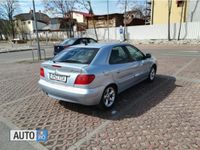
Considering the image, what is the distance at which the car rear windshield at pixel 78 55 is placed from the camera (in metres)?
4.30

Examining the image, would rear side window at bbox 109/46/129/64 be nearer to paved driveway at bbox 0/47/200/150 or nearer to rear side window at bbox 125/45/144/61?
rear side window at bbox 125/45/144/61

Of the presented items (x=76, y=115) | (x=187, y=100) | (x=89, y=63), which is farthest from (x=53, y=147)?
(x=187, y=100)

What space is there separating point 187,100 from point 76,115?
111 inches

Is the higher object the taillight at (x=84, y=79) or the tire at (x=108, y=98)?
the taillight at (x=84, y=79)

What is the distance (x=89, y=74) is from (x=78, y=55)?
851mm

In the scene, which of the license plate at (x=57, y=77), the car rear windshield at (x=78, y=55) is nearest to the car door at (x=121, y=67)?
the car rear windshield at (x=78, y=55)

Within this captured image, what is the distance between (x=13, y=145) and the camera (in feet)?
10.6

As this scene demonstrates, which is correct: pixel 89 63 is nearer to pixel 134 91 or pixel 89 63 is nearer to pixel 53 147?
pixel 53 147

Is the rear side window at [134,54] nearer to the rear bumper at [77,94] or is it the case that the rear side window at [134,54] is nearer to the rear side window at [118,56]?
the rear side window at [118,56]

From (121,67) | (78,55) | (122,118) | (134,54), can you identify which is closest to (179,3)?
(134,54)

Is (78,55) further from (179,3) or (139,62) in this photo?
(179,3)

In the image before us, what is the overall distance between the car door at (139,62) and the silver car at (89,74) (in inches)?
8.2

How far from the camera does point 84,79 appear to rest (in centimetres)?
386

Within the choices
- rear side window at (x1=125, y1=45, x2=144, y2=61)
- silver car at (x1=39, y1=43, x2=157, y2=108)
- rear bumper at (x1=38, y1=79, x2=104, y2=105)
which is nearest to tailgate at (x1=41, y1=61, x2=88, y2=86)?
silver car at (x1=39, y1=43, x2=157, y2=108)
